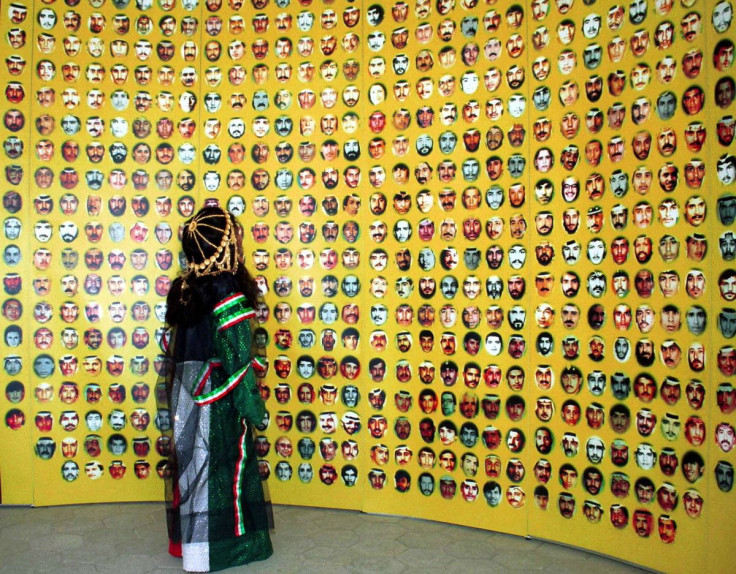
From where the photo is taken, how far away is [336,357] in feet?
13.7

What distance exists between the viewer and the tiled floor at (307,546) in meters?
3.26

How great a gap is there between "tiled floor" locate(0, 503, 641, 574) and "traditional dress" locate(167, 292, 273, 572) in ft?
0.59

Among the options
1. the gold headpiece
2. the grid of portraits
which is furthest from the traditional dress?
the grid of portraits

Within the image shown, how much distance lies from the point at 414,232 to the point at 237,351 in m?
1.44

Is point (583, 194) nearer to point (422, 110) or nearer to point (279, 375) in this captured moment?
point (422, 110)

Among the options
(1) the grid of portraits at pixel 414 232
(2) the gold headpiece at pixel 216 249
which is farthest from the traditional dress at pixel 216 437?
(1) the grid of portraits at pixel 414 232

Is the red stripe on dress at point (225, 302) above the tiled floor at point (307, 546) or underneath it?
above

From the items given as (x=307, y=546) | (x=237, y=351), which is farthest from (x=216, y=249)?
(x=307, y=546)

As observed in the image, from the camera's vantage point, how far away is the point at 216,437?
324 cm

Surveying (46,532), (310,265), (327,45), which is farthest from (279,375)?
(327,45)

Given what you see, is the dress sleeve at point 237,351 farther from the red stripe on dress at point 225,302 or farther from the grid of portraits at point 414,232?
the grid of portraits at point 414,232

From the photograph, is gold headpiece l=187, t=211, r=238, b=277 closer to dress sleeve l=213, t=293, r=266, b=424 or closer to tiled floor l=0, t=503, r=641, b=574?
dress sleeve l=213, t=293, r=266, b=424

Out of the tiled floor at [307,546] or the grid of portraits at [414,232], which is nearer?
the grid of portraits at [414,232]

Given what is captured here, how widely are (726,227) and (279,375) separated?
2803 mm
